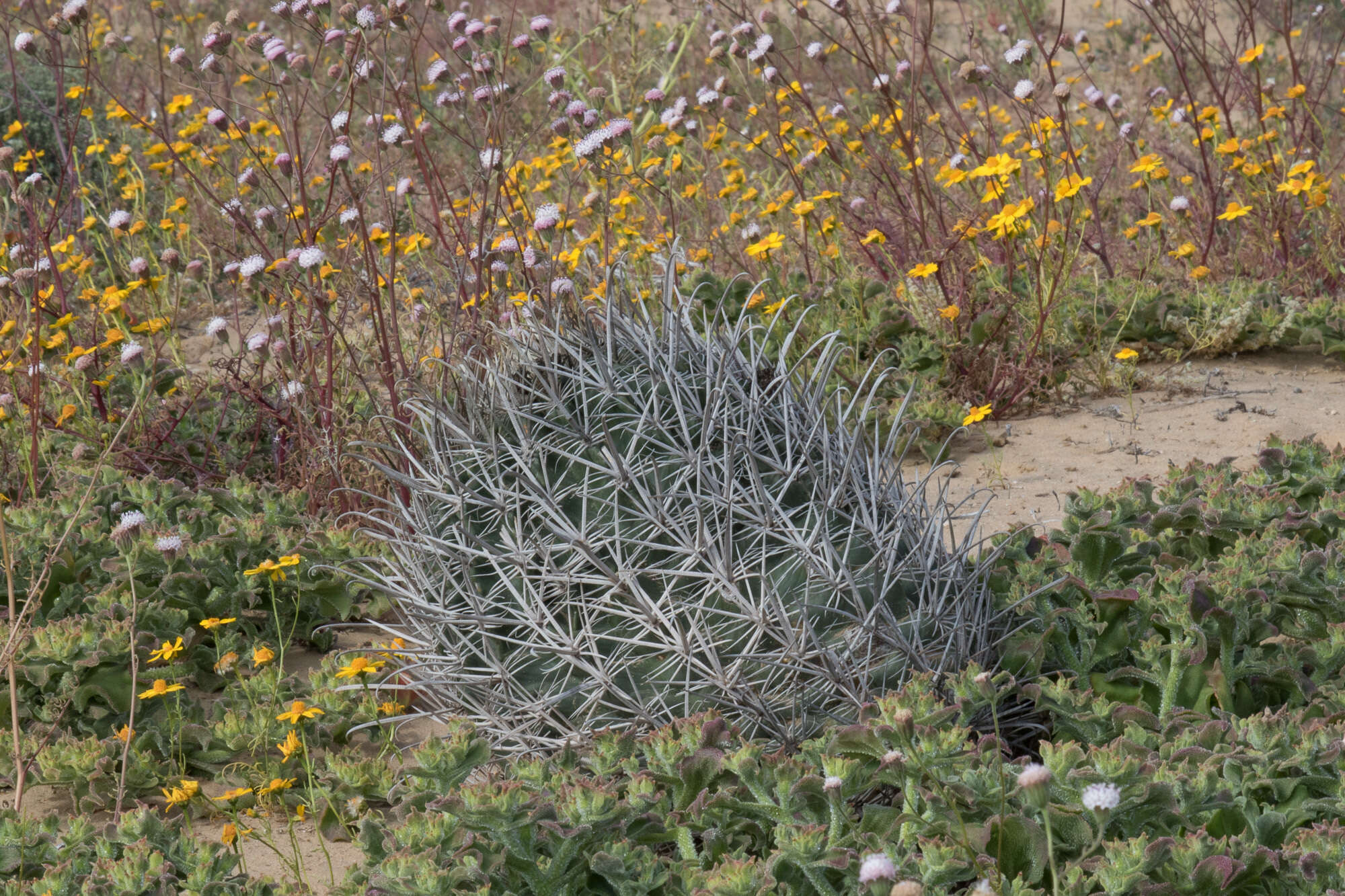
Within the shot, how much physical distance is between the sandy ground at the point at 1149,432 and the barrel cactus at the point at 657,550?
148 cm

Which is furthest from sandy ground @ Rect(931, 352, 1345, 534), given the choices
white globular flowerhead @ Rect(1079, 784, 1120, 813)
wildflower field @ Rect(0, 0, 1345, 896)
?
white globular flowerhead @ Rect(1079, 784, 1120, 813)

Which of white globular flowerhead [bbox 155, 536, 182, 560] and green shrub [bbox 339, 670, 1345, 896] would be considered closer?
green shrub [bbox 339, 670, 1345, 896]

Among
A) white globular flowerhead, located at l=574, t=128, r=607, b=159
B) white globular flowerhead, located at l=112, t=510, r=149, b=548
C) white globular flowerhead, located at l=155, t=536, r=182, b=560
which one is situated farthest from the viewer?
white globular flowerhead, located at l=574, t=128, r=607, b=159

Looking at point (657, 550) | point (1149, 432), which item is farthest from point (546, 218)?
point (1149, 432)

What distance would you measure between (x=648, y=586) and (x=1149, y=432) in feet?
8.92

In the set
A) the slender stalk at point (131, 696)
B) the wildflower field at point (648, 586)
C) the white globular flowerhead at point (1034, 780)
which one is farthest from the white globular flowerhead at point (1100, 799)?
the slender stalk at point (131, 696)

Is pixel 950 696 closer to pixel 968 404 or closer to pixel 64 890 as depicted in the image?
pixel 64 890

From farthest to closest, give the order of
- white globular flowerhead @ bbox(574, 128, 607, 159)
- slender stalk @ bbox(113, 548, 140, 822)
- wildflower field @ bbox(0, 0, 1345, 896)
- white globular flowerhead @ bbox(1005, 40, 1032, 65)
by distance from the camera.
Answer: white globular flowerhead @ bbox(1005, 40, 1032, 65) < white globular flowerhead @ bbox(574, 128, 607, 159) < slender stalk @ bbox(113, 548, 140, 822) < wildflower field @ bbox(0, 0, 1345, 896)

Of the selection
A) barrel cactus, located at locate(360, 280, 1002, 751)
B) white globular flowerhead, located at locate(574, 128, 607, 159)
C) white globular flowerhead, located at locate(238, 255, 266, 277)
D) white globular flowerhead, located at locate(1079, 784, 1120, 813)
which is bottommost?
white globular flowerhead, located at locate(238, 255, 266, 277)

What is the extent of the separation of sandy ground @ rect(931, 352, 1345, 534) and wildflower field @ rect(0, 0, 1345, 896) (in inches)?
A: 3.4

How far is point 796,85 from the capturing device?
498 cm

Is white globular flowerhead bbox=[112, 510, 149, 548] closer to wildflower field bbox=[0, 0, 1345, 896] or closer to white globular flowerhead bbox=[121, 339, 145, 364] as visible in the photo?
wildflower field bbox=[0, 0, 1345, 896]

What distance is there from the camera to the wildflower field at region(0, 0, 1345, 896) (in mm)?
2004

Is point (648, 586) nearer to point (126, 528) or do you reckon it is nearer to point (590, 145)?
point (126, 528)
